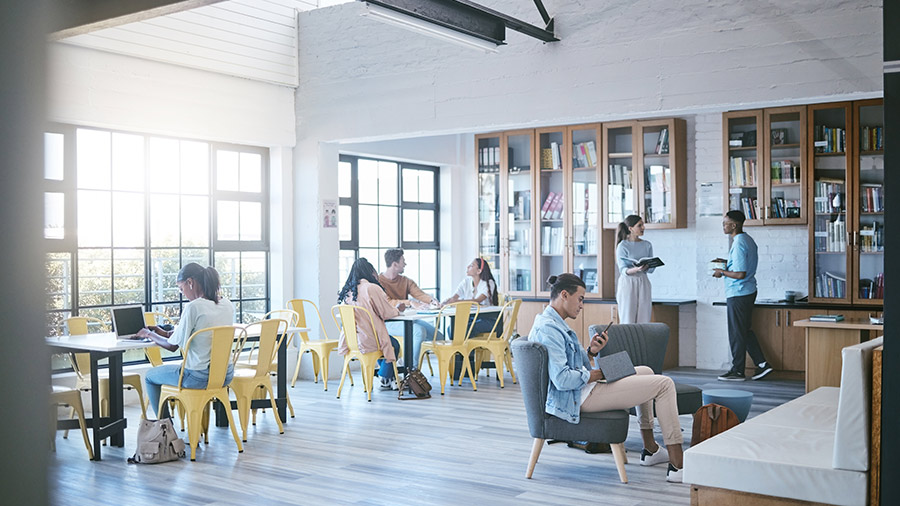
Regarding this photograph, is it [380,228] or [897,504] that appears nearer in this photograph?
[897,504]

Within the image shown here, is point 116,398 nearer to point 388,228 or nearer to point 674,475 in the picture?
point 674,475

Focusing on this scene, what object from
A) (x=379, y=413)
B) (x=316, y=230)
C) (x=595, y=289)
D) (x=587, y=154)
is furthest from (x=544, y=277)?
(x=379, y=413)

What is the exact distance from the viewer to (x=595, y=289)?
1036cm

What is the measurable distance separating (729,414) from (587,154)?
5.77 meters

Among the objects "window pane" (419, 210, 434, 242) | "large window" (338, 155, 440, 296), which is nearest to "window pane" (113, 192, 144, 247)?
"large window" (338, 155, 440, 296)

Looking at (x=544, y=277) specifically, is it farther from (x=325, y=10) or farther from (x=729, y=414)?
(x=729, y=414)

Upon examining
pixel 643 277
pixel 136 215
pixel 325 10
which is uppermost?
pixel 325 10

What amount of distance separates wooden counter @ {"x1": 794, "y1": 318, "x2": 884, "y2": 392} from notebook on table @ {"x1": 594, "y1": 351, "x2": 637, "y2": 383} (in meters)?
2.50

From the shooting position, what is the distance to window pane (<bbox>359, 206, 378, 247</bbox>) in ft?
36.1

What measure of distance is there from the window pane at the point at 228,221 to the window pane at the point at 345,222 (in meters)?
1.57

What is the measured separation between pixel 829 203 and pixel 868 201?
378 mm

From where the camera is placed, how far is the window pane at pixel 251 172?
375 inches

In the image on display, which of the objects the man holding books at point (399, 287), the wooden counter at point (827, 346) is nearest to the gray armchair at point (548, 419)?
the wooden counter at point (827, 346)

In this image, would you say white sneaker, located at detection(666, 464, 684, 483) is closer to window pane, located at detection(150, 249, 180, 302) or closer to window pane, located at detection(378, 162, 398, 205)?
window pane, located at detection(150, 249, 180, 302)
